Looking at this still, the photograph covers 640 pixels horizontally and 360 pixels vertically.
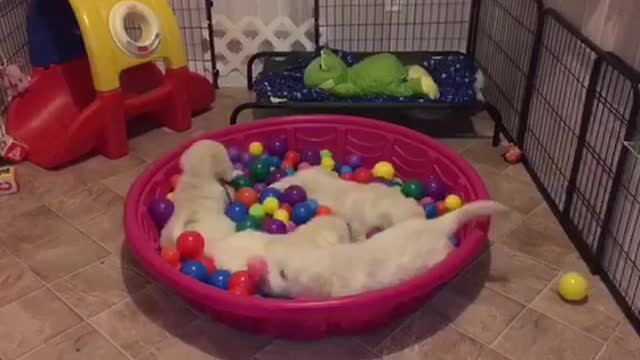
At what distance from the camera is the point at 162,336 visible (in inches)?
69.9

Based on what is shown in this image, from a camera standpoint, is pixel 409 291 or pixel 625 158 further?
pixel 625 158

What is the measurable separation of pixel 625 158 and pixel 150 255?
1.24 m

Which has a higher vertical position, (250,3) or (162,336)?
(250,3)

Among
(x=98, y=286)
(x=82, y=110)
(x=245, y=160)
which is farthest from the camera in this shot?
(x=82, y=110)

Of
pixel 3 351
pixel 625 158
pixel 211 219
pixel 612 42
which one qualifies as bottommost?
pixel 3 351

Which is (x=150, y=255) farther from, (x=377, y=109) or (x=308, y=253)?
(x=377, y=109)

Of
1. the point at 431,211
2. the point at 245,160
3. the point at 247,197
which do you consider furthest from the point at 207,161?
the point at 431,211

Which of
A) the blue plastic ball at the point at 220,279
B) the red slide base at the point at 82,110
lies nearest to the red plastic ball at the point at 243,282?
the blue plastic ball at the point at 220,279

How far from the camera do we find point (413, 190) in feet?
7.30

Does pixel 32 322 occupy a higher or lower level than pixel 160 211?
lower

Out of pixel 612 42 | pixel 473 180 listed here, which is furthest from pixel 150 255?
pixel 612 42

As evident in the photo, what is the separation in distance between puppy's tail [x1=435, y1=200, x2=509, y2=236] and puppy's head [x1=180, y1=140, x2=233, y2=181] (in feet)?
2.44

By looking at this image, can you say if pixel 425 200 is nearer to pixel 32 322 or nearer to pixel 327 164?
pixel 327 164

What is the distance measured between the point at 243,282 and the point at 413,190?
2.37 ft
